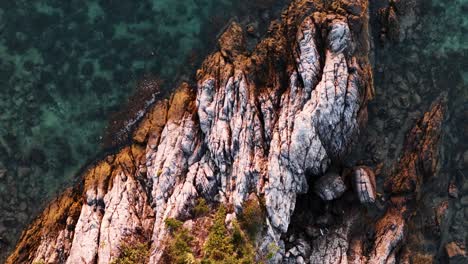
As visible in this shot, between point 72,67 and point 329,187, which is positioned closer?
point 329,187

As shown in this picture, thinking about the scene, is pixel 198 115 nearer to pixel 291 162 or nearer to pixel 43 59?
pixel 291 162

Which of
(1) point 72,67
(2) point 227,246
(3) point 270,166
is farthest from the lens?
(1) point 72,67

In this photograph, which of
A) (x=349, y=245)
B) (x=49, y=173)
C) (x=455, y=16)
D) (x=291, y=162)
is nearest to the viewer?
(x=291, y=162)

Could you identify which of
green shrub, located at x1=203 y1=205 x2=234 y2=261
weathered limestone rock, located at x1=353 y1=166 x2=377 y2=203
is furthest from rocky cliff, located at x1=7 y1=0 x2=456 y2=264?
green shrub, located at x1=203 y1=205 x2=234 y2=261

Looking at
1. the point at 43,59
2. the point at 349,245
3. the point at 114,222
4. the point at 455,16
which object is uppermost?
the point at 455,16

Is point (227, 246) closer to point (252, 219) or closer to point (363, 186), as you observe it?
point (252, 219)

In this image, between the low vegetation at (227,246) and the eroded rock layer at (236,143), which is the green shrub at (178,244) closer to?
the eroded rock layer at (236,143)

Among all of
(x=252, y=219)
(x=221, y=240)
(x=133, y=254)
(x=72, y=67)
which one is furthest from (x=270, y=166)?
(x=72, y=67)

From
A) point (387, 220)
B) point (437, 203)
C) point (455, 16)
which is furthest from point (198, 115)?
point (455, 16)
